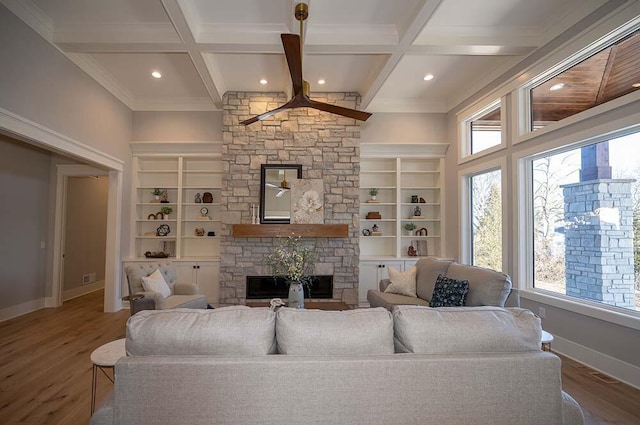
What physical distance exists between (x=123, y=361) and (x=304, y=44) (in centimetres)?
347

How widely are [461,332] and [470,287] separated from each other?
6.21ft

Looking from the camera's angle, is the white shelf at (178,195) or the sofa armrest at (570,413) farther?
the white shelf at (178,195)

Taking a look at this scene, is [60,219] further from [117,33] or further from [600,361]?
[600,361]

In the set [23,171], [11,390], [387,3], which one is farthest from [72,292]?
[387,3]

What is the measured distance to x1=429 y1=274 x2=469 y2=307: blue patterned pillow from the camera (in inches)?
122

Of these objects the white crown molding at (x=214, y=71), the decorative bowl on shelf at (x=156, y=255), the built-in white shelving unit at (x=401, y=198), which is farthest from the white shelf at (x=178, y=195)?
the built-in white shelving unit at (x=401, y=198)

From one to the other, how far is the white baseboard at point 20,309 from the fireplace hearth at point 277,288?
3355 mm

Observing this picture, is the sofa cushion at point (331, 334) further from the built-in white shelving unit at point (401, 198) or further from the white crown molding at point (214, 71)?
the built-in white shelving unit at point (401, 198)

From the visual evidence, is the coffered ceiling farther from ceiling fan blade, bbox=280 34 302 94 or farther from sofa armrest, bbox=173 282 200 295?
sofa armrest, bbox=173 282 200 295

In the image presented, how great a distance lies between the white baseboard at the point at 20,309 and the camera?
4.39 meters

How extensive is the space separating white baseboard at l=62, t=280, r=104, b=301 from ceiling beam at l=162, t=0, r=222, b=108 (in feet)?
15.0

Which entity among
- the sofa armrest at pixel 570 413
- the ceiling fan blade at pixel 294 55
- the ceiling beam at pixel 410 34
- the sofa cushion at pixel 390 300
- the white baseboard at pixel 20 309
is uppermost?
the ceiling beam at pixel 410 34

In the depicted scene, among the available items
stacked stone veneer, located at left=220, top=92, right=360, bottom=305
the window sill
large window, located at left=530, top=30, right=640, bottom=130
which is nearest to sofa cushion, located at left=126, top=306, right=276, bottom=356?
the window sill

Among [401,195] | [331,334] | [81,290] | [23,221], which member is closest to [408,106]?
[401,195]
